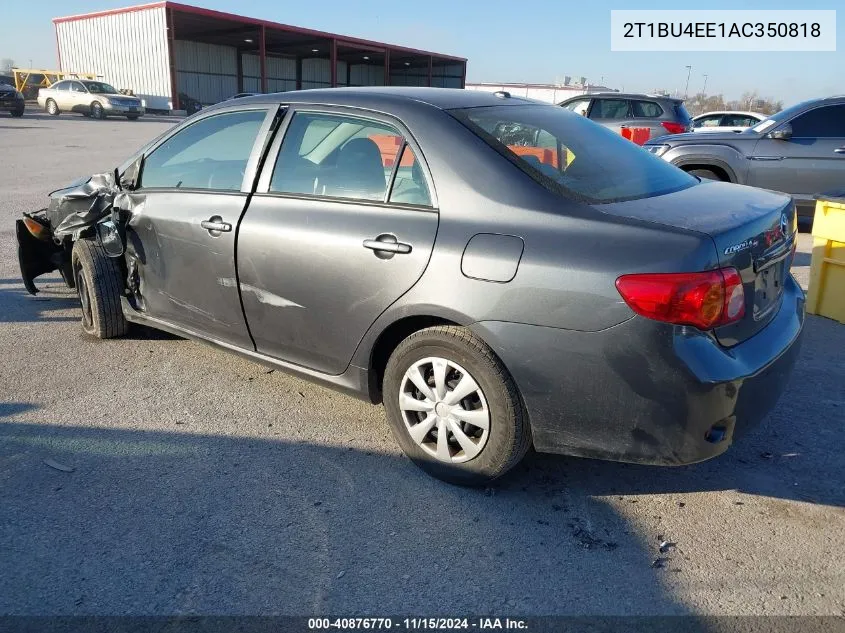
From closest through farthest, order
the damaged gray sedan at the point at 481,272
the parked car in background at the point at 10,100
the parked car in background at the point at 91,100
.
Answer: the damaged gray sedan at the point at 481,272, the parked car in background at the point at 10,100, the parked car in background at the point at 91,100

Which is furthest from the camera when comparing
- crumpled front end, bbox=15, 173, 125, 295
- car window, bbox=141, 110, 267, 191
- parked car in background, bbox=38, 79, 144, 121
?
parked car in background, bbox=38, 79, 144, 121

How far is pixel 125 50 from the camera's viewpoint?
131 ft

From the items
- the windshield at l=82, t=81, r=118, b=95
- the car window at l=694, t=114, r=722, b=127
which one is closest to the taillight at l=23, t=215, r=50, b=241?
the car window at l=694, t=114, r=722, b=127

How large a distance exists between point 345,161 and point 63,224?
8.83 ft

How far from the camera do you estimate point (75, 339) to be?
4.73 meters

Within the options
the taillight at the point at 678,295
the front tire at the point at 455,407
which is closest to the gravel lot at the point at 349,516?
the front tire at the point at 455,407

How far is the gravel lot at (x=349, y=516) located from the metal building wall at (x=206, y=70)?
41.2 meters

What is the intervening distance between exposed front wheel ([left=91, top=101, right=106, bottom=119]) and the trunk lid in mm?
33690

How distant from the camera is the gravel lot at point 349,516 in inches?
92.2

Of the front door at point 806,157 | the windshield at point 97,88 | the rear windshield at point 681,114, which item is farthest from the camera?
the windshield at point 97,88

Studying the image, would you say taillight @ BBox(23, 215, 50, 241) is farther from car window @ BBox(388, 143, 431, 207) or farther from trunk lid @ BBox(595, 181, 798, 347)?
trunk lid @ BBox(595, 181, 798, 347)

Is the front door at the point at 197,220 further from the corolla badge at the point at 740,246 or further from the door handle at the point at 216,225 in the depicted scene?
the corolla badge at the point at 740,246

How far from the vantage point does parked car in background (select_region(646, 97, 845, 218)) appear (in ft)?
26.6

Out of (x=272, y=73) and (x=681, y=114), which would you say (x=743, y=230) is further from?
(x=272, y=73)
